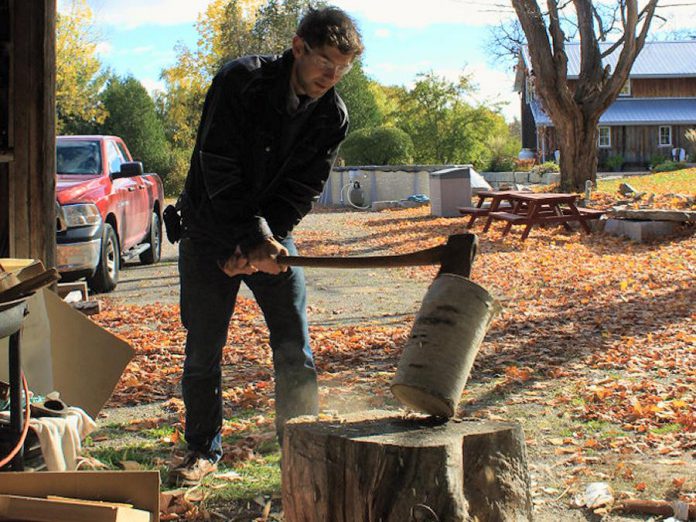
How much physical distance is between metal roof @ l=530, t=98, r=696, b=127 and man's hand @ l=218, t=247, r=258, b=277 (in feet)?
140

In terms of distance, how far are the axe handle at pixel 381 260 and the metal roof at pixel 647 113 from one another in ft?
141

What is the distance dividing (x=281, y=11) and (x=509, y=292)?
3592 centimetres

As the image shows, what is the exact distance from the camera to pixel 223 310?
403 cm

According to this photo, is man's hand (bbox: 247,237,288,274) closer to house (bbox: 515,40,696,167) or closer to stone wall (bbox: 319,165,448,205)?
stone wall (bbox: 319,165,448,205)

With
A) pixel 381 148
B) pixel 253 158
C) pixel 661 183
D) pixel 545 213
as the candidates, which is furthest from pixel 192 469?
pixel 381 148

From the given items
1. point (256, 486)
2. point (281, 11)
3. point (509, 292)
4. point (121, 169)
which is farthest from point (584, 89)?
point (281, 11)

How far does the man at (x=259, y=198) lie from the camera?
12.0 ft

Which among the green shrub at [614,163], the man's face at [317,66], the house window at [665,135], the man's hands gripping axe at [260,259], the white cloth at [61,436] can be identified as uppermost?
the house window at [665,135]

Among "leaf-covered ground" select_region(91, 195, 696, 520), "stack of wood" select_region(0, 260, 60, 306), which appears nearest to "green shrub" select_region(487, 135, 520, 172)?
"leaf-covered ground" select_region(91, 195, 696, 520)

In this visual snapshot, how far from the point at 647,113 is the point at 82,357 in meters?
46.5

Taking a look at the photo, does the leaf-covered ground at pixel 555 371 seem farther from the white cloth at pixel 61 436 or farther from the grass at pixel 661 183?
the grass at pixel 661 183

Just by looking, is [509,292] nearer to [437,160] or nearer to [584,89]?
[584,89]

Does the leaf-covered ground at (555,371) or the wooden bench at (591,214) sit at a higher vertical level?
the wooden bench at (591,214)

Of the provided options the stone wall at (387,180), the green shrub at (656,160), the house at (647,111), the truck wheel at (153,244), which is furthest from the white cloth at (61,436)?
the house at (647,111)
